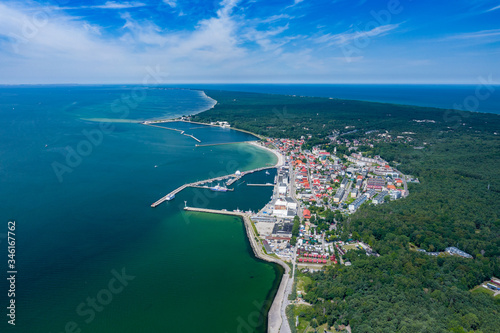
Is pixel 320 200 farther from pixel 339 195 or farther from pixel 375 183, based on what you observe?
pixel 375 183

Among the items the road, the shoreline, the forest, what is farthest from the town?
the road

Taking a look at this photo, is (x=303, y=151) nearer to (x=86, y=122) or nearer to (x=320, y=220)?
(x=320, y=220)

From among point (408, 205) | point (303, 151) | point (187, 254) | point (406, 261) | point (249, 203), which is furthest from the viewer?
point (303, 151)

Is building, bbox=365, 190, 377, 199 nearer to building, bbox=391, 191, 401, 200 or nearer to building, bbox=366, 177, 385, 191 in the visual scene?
building, bbox=366, 177, 385, 191

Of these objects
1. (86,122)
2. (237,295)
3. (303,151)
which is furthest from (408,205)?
(86,122)

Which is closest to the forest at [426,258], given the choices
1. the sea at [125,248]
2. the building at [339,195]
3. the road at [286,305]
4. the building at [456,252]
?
the building at [456,252]

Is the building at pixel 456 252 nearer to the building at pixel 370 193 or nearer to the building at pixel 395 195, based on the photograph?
the building at pixel 395 195
